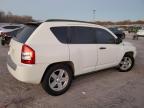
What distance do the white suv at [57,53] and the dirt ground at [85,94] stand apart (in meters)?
0.34

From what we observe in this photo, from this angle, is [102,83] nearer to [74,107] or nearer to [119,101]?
[119,101]

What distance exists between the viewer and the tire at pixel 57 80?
4148 mm

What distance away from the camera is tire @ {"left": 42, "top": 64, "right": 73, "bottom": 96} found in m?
4.15

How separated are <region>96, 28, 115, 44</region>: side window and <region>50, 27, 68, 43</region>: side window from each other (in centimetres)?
117

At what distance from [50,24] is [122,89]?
2.57 metres

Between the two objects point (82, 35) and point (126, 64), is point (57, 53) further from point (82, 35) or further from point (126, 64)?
point (126, 64)

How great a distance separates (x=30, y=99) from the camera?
410cm

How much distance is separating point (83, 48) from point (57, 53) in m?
0.85

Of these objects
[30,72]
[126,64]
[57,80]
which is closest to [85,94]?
[57,80]

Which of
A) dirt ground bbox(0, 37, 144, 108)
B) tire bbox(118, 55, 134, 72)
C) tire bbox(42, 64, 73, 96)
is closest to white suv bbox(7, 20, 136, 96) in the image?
tire bbox(42, 64, 73, 96)

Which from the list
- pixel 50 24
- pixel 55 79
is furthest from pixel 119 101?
pixel 50 24

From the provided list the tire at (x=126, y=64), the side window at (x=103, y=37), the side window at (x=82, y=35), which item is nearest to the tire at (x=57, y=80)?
the side window at (x=82, y=35)

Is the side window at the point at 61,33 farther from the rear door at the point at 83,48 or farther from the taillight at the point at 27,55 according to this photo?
the taillight at the point at 27,55

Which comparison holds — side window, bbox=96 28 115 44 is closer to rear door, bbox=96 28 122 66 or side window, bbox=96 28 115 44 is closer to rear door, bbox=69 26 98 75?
rear door, bbox=96 28 122 66
